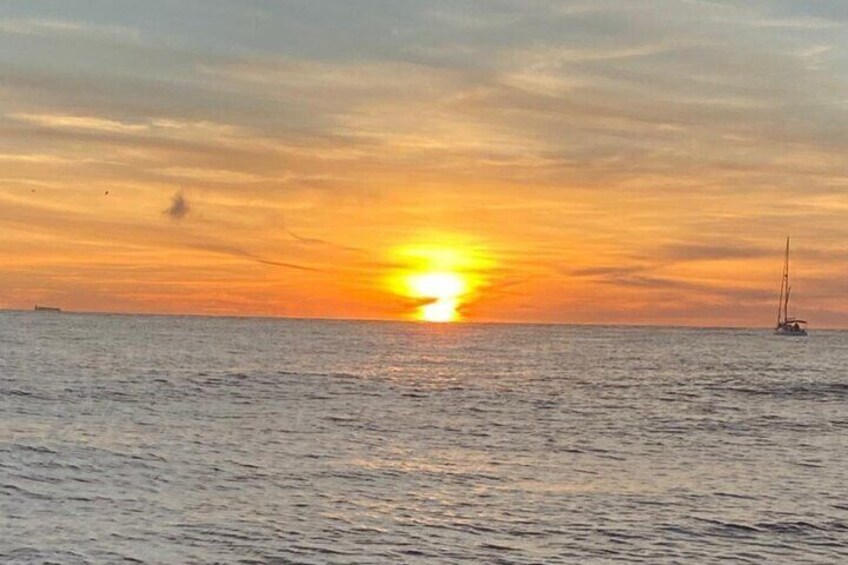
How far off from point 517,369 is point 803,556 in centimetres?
9314

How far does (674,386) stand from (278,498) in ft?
221

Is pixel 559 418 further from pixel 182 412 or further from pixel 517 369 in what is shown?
pixel 517 369

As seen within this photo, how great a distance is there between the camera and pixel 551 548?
91.6 ft

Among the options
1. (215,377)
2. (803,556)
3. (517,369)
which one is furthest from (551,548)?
(517,369)

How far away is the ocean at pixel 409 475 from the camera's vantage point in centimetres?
2806

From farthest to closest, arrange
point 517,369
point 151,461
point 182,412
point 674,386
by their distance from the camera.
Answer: point 517,369 → point 674,386 → point 182,412 → point 151,461

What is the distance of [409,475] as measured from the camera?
39312mm

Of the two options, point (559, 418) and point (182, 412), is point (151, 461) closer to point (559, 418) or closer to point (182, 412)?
point (182, 412)

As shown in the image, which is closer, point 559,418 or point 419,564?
point 419,564

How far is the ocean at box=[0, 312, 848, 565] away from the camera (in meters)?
28.1

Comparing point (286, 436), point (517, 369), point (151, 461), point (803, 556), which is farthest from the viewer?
point (517, 369)

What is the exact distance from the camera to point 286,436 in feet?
165

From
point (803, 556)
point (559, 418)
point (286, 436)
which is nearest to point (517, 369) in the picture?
point (559, 418)

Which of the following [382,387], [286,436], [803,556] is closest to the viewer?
[803,556]
